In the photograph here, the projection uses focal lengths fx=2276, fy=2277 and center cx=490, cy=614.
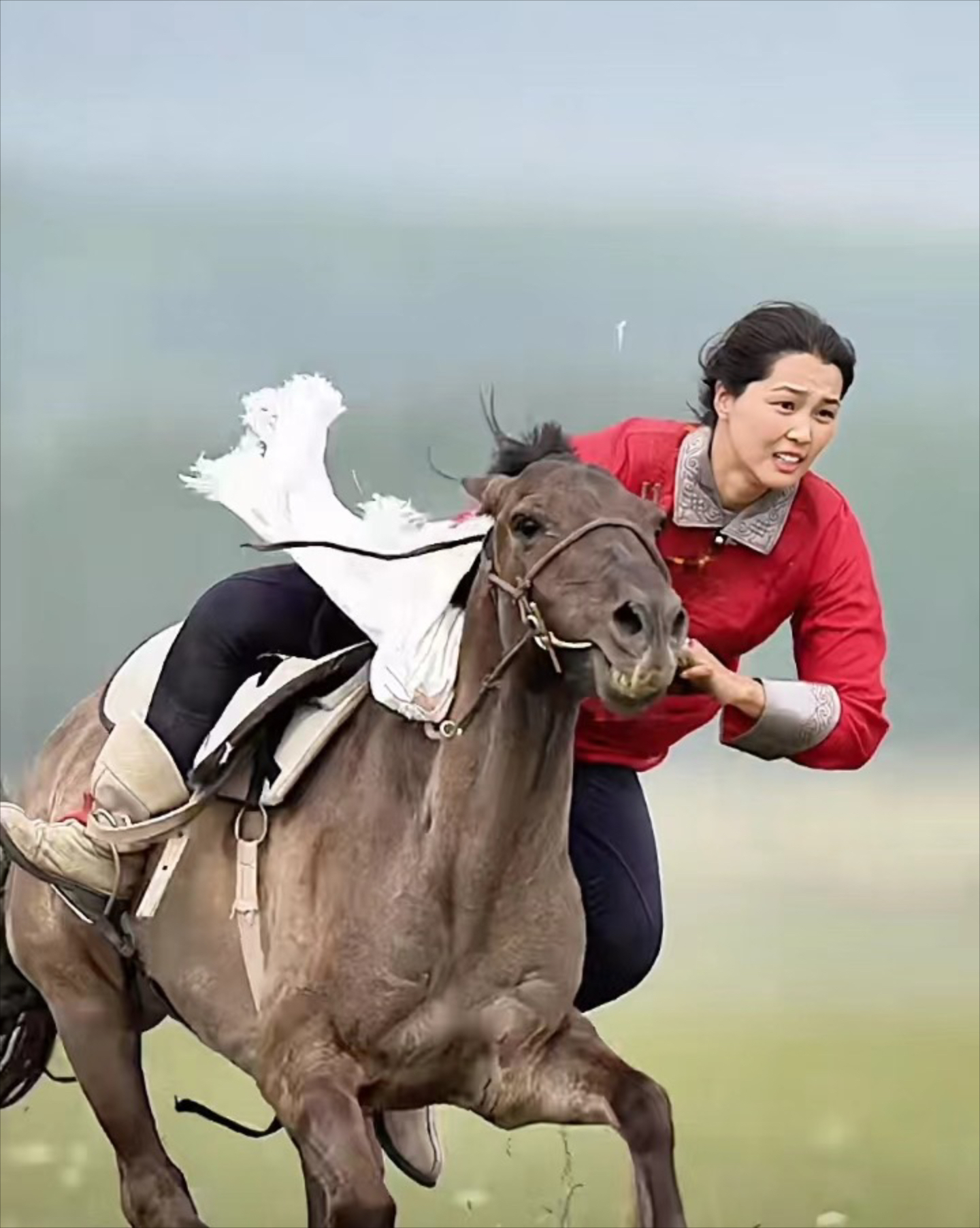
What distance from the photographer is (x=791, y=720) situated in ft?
8.02

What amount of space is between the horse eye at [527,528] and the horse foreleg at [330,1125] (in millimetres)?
594

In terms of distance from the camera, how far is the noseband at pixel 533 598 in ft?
7.22

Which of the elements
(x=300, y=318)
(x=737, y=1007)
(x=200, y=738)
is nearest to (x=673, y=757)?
(x=737, y=1007)

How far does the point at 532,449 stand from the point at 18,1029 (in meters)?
1.46

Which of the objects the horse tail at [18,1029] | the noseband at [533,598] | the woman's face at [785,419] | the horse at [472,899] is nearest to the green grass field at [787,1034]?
the horse tail at [18,1029]

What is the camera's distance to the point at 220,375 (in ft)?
12.6

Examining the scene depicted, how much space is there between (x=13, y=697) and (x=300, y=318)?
0.81 m

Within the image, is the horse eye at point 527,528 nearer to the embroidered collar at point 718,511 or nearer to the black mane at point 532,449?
the black mane at point 532,449

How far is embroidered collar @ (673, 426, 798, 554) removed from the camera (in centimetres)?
254

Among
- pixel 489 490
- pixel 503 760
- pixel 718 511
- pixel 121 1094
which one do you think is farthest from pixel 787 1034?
pixel 489 490

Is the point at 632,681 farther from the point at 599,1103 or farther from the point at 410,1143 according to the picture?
the point at 410,1143

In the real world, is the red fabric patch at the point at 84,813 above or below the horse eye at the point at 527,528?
below

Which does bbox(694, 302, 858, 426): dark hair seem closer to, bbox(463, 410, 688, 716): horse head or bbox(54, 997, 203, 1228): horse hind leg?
bbox(463, 410, 688, 716): horse head

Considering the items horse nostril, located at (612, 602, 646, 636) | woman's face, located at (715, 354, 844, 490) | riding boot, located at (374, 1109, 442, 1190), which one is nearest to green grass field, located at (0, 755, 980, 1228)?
riding boot, located at (374, 1109, 442, 1190)
